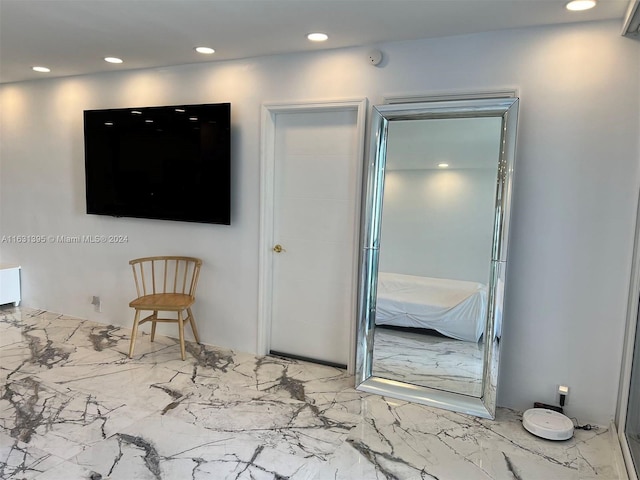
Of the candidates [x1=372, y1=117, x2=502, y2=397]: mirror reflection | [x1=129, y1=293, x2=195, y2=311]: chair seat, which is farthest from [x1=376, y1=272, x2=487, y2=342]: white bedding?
[x1=129, y1=293, x2=195, y2=311]: chair seat

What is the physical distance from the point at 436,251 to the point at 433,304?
1.22 ft

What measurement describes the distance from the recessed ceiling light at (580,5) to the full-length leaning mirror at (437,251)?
1.70ft

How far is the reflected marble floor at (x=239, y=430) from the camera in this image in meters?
2.14

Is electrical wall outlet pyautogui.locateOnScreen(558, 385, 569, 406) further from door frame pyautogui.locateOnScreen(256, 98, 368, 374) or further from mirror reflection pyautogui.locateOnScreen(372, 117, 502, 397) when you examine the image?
door frame pyautogui.locateOnScreen(256, 98, 368, 374)

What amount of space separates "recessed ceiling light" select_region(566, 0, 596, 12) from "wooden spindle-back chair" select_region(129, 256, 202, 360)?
121 inches

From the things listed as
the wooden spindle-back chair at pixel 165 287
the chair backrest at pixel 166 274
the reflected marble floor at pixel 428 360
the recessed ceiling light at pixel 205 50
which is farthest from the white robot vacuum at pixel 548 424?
the recessed ceiling light at pixel 205 50

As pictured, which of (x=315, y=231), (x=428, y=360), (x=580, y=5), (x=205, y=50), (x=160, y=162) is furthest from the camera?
(x=160, y=162)

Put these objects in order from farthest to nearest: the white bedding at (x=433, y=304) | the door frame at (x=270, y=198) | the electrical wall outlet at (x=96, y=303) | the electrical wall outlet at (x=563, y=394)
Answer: the electrical wall outlet at (x=96, y=303)
the door frame at (x=270, y=198)
the white bedding at (x=433, y=304)
the electrical wall outlet at (x=563, y=394)

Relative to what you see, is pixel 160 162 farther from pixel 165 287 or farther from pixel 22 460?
pixel 22 460

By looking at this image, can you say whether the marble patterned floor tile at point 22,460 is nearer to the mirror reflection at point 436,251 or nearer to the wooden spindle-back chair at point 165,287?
the wooden spindle-back chair at point 165,287

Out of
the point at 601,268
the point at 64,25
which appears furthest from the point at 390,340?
the point at 64,25

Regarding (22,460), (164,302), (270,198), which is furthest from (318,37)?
(22,460)

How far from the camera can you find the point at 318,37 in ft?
9.45

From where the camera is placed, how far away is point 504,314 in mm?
2768
